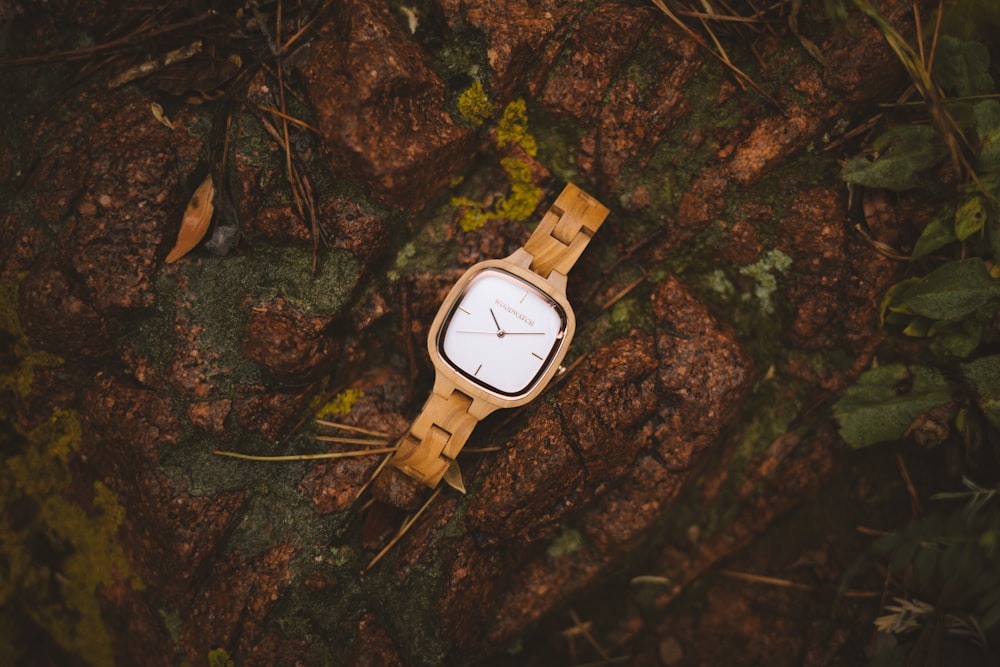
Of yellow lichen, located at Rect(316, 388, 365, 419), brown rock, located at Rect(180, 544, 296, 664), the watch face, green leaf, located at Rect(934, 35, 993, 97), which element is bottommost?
brown rock, located at Rect(180, 544, 296, 664)

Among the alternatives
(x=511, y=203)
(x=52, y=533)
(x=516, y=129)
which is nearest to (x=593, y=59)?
(x=516, y=129)

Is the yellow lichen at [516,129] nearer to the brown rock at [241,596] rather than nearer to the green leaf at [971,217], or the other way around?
the green leaf at [971,217]

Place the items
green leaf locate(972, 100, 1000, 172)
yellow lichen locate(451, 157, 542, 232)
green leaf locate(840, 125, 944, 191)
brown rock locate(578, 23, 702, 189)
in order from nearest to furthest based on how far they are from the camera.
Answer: green leaf locate(972, 100, 1000, 172) → green leaf locate(840, 125, 944, 191) → brown rock locate(578, 23, 702, 189) → yellow lichen locate(451, 157, 542, 232)

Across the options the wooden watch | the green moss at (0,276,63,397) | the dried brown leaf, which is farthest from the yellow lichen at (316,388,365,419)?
the green moss at (0,276,63,397)

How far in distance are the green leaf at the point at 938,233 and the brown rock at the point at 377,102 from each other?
1734 millimetres

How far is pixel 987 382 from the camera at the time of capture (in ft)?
7.79

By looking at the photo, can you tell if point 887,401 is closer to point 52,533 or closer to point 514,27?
point 514,27

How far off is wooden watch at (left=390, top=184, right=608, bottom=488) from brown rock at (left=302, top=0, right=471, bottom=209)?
48 cm

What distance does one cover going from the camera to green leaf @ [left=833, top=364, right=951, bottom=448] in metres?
2.44

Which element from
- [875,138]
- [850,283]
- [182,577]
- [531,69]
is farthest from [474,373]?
[875,138]

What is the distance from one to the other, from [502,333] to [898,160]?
1.56m

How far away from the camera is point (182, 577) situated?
2.43 meters

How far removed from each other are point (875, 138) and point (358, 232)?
199 centimetres

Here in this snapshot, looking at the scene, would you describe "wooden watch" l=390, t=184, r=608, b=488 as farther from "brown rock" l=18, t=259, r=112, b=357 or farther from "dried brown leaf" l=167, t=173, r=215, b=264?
"brown rock" l=18, t=259, r=112, b=357
